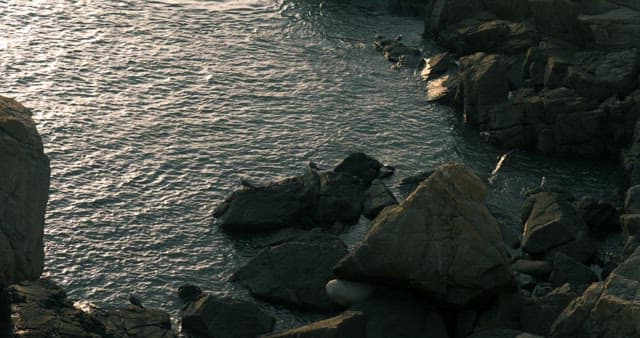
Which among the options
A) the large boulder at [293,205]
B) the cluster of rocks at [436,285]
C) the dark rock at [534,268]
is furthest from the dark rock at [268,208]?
the dark rock at [534,268]

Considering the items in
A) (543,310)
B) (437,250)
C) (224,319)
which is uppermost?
(437,250)

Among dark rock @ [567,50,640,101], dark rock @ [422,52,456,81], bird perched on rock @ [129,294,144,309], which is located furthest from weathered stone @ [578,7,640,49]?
bird perched on rock @ [129,294,144,309]

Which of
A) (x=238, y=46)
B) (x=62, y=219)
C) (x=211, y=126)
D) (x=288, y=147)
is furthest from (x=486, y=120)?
(x=62, y=219)

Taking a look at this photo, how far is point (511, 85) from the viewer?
91.4 meters

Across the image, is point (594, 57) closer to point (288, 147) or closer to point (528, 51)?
point (528, 51)

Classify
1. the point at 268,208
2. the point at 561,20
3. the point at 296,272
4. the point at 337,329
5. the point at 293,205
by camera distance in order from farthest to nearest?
the point at 561,20 → the point at 293,205 → the point at 268,208 → the point at 296,272 → the point at 337,329

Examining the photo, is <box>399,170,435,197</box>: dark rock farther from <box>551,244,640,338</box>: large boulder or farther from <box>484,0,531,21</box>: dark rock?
<box>484,0,531,21</box>: dark rock

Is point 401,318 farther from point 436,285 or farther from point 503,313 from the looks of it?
point 503,313

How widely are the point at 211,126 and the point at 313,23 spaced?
1208 inches

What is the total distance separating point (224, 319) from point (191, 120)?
32.7 metres

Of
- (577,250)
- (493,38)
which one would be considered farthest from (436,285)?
(493,38)

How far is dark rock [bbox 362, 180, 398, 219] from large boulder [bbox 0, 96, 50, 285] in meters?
28.7

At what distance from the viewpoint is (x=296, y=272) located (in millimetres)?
62812

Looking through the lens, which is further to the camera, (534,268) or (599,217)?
(599,217)
